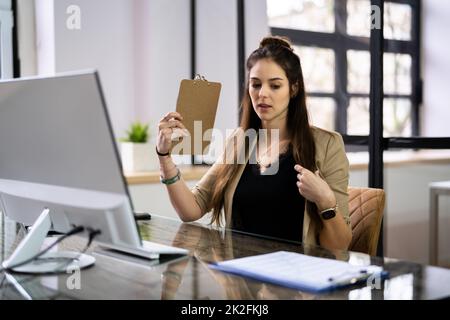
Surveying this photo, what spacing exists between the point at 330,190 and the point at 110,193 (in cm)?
71

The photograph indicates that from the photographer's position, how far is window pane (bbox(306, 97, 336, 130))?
2.98 meters

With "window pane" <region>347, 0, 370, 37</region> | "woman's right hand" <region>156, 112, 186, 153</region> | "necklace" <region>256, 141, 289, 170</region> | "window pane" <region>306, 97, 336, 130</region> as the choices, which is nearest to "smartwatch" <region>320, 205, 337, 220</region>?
"necklace" <region>256, 141, 289, 170</region>

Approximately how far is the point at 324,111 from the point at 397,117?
23.9 inches

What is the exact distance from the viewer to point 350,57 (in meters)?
2.77

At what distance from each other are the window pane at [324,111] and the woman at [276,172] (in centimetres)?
107

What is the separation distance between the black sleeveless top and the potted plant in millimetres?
1655

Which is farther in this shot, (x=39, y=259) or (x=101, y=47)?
(x=101, y=47)

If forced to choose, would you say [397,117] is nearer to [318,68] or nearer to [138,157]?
[318,68]

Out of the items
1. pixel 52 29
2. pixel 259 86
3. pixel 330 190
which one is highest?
pixel 52 29

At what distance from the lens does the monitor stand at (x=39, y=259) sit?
125 centimetres

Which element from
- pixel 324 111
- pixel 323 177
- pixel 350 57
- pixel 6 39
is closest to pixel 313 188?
pixel 323 177
